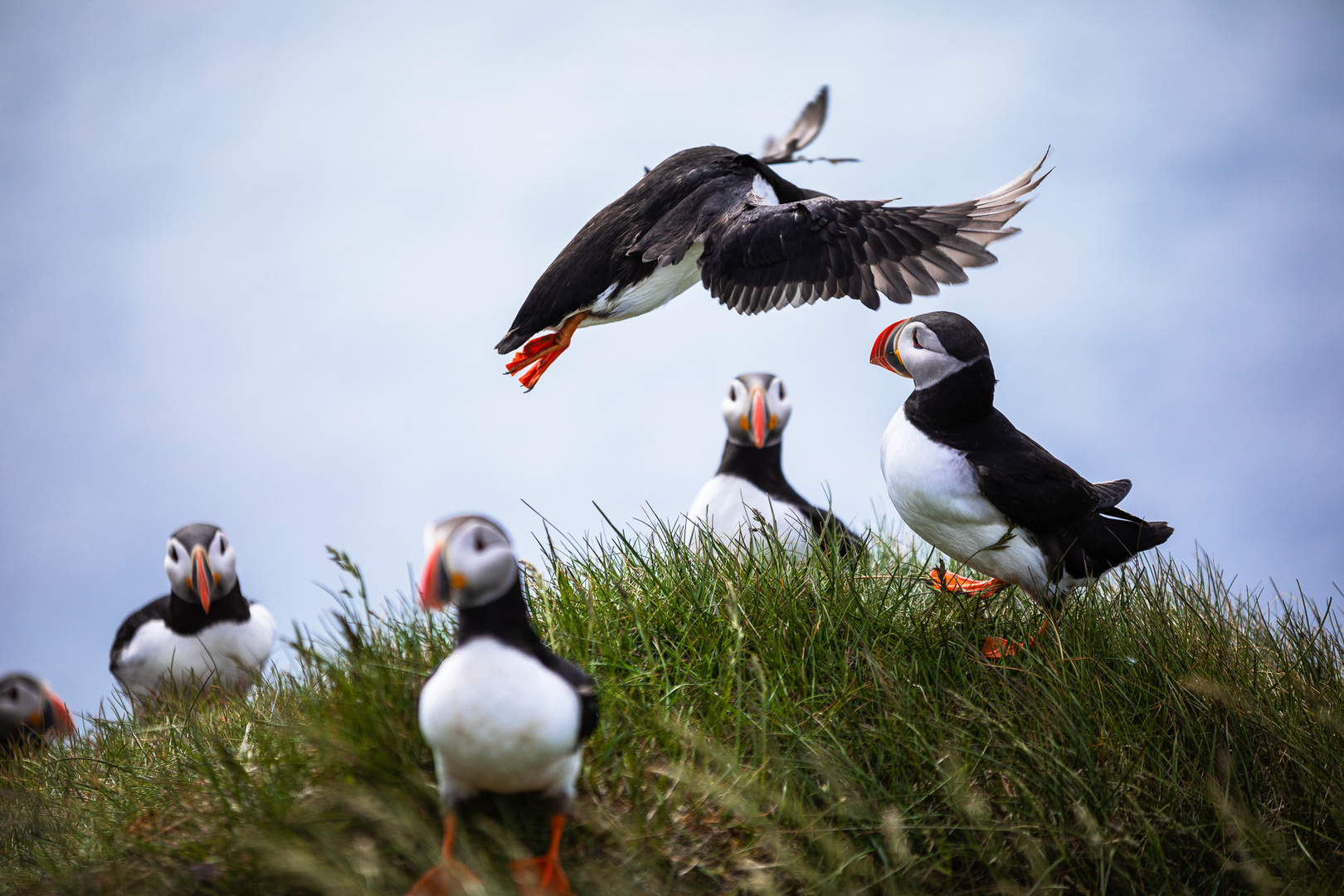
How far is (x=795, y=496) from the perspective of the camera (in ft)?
17.3

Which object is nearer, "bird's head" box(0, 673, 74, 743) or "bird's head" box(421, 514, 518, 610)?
"bird's head" box(421, 514, 518, 610)

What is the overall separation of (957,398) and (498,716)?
2013 mm

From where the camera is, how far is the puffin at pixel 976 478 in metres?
3.40

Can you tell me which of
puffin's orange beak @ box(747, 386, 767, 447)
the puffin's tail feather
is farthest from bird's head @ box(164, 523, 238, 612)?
the puffin's tail feather

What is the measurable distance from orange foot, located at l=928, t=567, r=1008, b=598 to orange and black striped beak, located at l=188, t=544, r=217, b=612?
3620mm

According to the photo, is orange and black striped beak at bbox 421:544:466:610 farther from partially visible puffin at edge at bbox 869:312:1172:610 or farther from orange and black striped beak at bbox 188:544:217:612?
orange and black striped beak at bbox 188:544:217:612

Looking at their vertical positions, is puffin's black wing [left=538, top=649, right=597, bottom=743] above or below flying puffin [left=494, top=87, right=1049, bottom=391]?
below

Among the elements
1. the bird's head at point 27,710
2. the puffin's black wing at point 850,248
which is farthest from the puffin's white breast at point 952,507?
the bird's head at point 27,710

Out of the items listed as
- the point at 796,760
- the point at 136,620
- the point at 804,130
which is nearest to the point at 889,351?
the point at 796,760

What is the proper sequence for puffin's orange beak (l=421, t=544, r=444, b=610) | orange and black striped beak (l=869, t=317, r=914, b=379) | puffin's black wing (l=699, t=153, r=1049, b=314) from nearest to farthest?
puffin's orange beak (l=421, t=544, r=444, b=610), orange and black striped beak (l=869, t=317, r=914, b=379), puffin's black wing (l=699, t=153, r=1049, b=314)

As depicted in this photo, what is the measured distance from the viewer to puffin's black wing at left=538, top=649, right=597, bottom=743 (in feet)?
7.29

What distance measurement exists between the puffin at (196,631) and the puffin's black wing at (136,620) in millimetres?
69

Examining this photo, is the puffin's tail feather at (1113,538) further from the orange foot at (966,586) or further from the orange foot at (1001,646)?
the orange foot at (1001,646)

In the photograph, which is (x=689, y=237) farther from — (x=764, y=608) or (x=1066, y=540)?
(x=1066, y=540)
